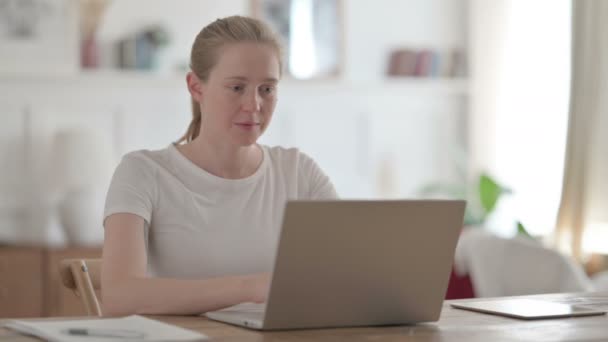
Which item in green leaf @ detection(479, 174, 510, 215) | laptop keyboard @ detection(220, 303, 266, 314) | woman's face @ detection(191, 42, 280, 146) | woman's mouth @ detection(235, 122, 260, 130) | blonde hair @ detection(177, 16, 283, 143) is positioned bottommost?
green leaf @ detection(479, 174, 510, 215)

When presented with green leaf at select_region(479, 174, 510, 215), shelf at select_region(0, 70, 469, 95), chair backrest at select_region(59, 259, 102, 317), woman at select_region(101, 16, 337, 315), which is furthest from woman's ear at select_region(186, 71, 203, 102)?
green leaf at select_region(479, 174, 510, 215)

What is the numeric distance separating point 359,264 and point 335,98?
4.39 metres

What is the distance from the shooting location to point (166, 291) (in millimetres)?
1912

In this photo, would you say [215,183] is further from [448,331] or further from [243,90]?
[448,331]

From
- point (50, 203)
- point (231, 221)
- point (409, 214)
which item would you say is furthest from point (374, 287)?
point (50, 203)

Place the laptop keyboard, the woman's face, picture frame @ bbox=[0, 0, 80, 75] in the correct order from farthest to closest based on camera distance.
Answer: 1. picture frame @ bbox=[0, 0, 80, 75]
2. the woman's face
3. the laptop keyboard

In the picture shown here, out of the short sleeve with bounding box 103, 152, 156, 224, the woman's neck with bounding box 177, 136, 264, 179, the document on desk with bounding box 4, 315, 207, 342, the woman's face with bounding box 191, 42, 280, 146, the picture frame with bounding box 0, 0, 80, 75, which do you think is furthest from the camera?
the picture frame with bounding box 0, 0, 80, 75

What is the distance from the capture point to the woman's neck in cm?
240

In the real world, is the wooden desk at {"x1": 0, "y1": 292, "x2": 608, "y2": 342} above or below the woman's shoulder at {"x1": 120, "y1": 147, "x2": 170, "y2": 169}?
below

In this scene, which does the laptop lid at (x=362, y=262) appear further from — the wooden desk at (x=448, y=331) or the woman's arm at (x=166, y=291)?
the woman's arm at (x=166, y=291)

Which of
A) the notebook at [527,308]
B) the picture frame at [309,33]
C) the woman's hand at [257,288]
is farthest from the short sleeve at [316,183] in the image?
the picture frame at [309,33]

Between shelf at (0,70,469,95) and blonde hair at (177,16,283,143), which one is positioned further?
shelf at (0,70,469,95)

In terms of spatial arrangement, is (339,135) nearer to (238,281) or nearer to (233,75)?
(233,75)

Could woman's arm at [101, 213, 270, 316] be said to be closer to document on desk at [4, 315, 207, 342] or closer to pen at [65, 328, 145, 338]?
document on desk at [4, 315, 207, 342]
